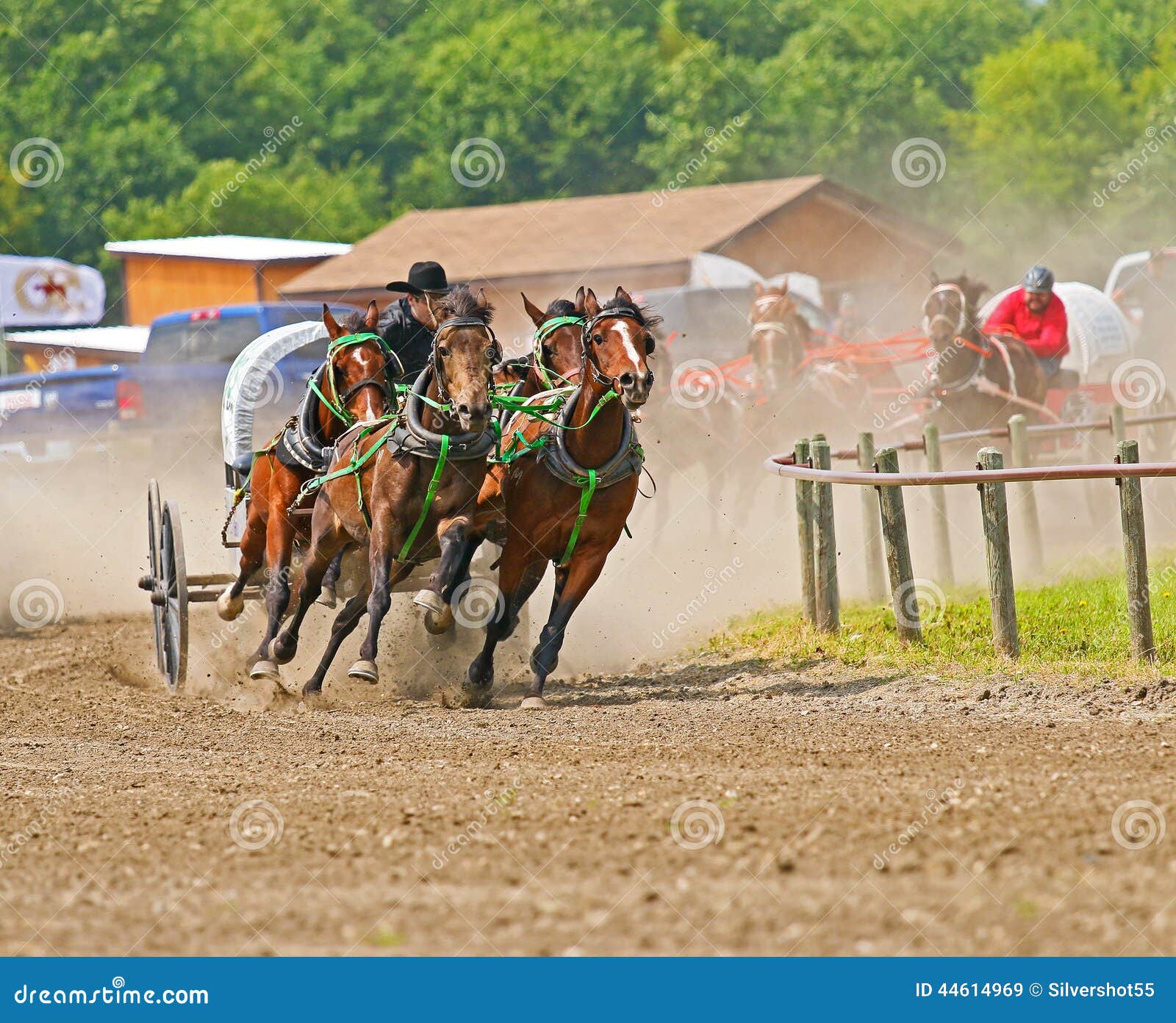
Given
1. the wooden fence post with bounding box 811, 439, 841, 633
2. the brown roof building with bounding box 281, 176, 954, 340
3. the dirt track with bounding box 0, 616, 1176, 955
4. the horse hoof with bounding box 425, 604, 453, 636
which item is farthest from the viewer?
the brown roof building with bounding box 281, 176, 954, 340

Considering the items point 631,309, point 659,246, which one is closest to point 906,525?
point 631,309

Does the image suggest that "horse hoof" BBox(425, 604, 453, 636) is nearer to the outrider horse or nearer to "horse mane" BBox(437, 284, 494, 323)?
"horse mane" BBox(437, 284, 494, 323)

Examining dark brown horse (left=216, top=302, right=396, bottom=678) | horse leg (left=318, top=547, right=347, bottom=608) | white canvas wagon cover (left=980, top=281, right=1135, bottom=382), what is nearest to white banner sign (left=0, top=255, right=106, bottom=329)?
white canvas wagon cover (left=980, top=281, right=1135, bottom=382)

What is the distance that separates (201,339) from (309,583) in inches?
533

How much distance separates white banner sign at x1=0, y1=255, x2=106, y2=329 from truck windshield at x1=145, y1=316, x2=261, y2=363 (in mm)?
14728

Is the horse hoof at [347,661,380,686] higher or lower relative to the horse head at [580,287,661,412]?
lower

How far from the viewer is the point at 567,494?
9.32 metres

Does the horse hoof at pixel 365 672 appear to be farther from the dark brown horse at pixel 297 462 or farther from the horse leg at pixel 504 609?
the dark brown horse at pixel 297 462

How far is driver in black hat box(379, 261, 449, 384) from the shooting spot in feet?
33.0

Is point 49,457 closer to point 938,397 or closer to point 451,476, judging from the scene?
point 938,397

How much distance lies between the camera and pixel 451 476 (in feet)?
29.8

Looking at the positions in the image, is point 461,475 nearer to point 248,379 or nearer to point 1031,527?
point 248,379

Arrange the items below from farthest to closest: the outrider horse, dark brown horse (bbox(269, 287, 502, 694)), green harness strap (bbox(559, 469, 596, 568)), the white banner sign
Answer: the white banner sign → the outrider horse → green harness strap (bbox(559, 469, 596, 568)) → dark brown horse (bbox(269, 287, 502, 694))

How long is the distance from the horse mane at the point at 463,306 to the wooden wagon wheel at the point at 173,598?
2.38m
